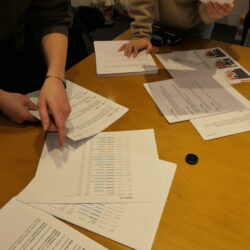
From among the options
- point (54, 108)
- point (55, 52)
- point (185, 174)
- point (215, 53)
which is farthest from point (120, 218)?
point (215, 53)

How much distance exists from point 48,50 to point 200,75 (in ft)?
1.89

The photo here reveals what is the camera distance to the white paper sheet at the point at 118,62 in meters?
1.04

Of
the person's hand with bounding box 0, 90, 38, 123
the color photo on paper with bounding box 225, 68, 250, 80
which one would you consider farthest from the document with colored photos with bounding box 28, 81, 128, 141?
the color photo on paper with bounding box 225, 68, 250, 80

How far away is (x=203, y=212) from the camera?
1.91ft

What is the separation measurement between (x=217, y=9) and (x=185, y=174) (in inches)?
26.8

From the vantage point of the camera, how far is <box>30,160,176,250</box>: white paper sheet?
1.75 feet

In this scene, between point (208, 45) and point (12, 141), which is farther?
point (208, 45)

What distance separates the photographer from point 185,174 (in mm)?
661

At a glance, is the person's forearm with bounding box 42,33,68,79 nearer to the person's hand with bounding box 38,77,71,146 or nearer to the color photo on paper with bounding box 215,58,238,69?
the person's hand with bounding box 38,77,71,146

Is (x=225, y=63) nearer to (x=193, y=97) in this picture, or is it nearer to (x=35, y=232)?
(x=193, y=97)

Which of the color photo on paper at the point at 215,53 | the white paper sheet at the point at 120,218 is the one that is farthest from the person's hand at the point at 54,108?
the color photo on paper at the point at 215,53

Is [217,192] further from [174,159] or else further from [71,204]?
[71,204]

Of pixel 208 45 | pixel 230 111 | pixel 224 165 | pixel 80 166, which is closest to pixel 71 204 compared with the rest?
pixel 80 166

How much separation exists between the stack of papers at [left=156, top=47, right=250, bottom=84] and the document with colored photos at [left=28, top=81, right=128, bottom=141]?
1.04 feet
